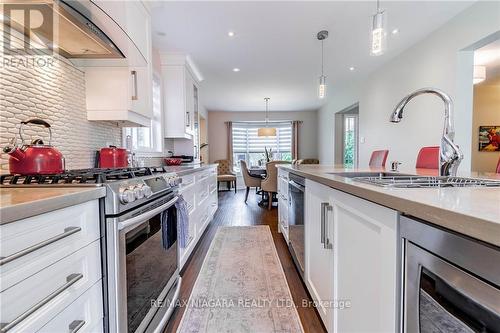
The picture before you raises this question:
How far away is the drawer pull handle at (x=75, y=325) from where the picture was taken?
2.43ft

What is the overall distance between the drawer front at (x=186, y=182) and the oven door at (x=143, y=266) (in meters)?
0.48

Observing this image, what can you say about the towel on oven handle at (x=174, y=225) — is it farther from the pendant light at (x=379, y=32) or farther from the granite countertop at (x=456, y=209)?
the pendant light at (x=379, y=32)

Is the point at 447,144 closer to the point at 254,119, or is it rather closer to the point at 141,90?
the point at 141,90

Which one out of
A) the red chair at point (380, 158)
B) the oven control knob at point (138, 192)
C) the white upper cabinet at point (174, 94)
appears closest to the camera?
the oven control knob at point (138, 192)

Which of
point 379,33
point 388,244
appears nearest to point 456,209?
point 388,244

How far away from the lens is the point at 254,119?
8109 millimetres

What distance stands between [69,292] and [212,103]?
654 centimetres

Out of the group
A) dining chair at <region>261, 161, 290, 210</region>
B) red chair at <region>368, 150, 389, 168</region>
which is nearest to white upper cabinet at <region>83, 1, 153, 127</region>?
red chair at <region>368, 150, 389, 168</region>

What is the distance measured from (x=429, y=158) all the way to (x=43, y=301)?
2806mm

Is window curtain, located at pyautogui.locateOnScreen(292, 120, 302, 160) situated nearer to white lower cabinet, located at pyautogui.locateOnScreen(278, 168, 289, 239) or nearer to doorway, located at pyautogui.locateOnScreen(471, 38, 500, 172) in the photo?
doorway, located at pyautogui.locateOnScreen(471, 38, 500, 172)

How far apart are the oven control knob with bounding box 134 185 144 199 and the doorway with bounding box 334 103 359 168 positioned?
592 centimetres

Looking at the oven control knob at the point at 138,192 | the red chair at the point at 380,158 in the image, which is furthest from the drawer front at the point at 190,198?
the red chair at the point at 380,158

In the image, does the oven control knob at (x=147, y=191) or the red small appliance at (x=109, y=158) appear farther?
the red small appliance at (x=109, y=158)

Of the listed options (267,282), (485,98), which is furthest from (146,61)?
(485,98)
